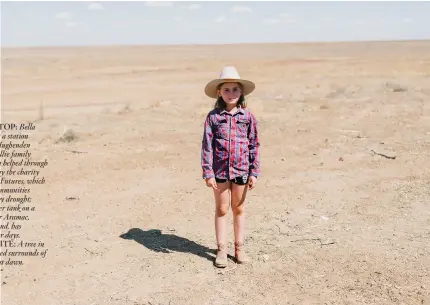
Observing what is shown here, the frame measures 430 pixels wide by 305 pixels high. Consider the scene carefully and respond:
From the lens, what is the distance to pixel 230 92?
368 cm

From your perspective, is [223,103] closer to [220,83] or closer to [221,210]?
[220,83]

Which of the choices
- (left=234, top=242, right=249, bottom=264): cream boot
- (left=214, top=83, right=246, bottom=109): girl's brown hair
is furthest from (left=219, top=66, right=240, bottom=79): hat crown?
(left=234, top=242, right=249, bottom=264): cream boot

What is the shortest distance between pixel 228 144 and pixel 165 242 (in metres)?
1.26

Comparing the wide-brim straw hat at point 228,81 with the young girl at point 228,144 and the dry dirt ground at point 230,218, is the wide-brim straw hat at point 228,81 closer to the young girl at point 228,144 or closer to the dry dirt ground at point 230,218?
the young girl at point 228,144

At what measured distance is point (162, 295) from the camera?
355 centimetres

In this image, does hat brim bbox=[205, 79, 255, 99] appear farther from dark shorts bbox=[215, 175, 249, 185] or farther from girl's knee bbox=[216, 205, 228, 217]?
girl's knee bbox=[216, 205, 228, 217]

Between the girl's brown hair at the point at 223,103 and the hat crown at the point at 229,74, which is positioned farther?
the girl's brown hair at the point at 223,103

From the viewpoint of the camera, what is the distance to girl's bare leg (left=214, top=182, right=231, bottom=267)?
3836 mm

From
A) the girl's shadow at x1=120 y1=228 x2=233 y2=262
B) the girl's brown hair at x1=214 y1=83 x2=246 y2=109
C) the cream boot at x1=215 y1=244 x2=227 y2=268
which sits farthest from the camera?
the girl's shadow at x1=120 y1=228 x2=233 y2=262

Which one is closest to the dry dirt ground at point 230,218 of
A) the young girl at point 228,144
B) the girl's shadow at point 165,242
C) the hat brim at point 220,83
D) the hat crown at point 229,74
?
the girl's shadow at point 165,242

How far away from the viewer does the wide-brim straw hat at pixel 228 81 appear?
11.9 ft

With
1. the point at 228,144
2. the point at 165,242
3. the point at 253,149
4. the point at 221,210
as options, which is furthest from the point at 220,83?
the point at 165,242

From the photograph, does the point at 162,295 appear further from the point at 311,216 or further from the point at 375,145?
the point at 375,145

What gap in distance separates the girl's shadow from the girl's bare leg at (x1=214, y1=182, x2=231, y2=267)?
0.54ft
